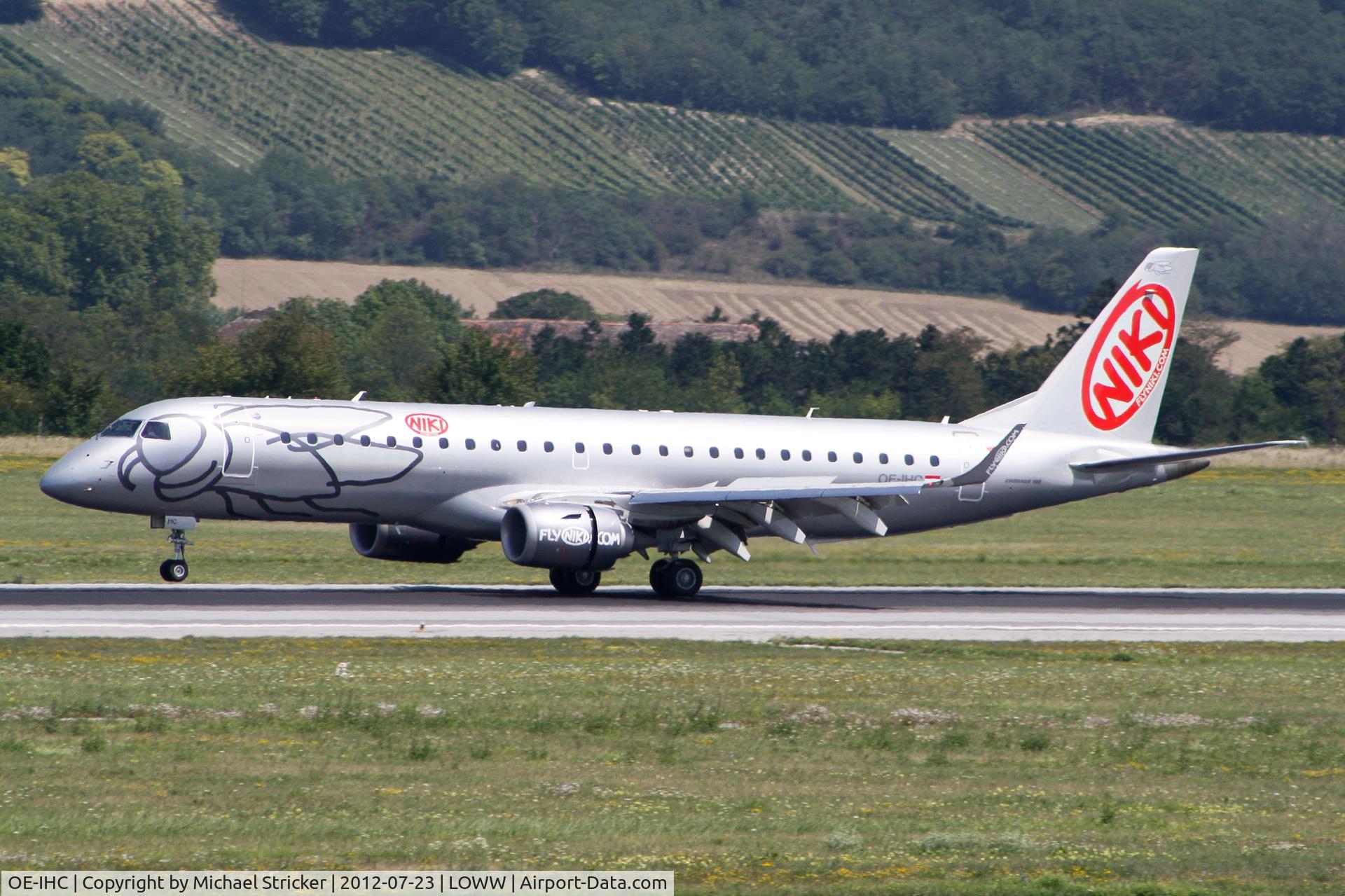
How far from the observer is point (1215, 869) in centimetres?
1401

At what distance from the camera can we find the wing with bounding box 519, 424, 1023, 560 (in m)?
36.5

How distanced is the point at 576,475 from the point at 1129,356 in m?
15.1

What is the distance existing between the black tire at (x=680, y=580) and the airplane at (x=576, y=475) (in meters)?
0.03

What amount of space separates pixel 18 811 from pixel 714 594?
24892 mm

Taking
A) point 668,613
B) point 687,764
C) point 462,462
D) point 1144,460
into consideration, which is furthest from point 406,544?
point 687,764

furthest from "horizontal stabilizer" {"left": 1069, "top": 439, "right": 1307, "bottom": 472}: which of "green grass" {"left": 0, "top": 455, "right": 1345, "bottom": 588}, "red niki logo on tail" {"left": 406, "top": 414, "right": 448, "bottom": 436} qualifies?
"red niki logo on tail" {"left": 406, "top": 414, "right": 448, "bottom": 436}

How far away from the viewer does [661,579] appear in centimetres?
3778

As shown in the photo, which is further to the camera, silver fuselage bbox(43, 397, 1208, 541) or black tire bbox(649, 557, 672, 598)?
black tire bbox(649, 557, 672, 598)

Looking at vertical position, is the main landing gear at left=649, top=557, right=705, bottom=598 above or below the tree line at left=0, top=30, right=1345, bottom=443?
below

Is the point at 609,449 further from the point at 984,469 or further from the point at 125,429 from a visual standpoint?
the point at 125,429

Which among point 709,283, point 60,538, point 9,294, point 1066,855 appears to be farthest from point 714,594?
point 709,283

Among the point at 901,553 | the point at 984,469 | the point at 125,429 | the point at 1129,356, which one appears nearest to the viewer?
the point at 125,429

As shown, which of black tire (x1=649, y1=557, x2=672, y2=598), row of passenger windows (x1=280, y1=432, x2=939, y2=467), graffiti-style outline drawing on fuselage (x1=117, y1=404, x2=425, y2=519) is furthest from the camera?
black tire (x1=649, y1=557, x2=672, y2=598)

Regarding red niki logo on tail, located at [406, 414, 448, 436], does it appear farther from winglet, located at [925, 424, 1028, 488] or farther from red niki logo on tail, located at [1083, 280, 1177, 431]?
red niki logo on tail, located at [1083, 280, 1177, 431]
